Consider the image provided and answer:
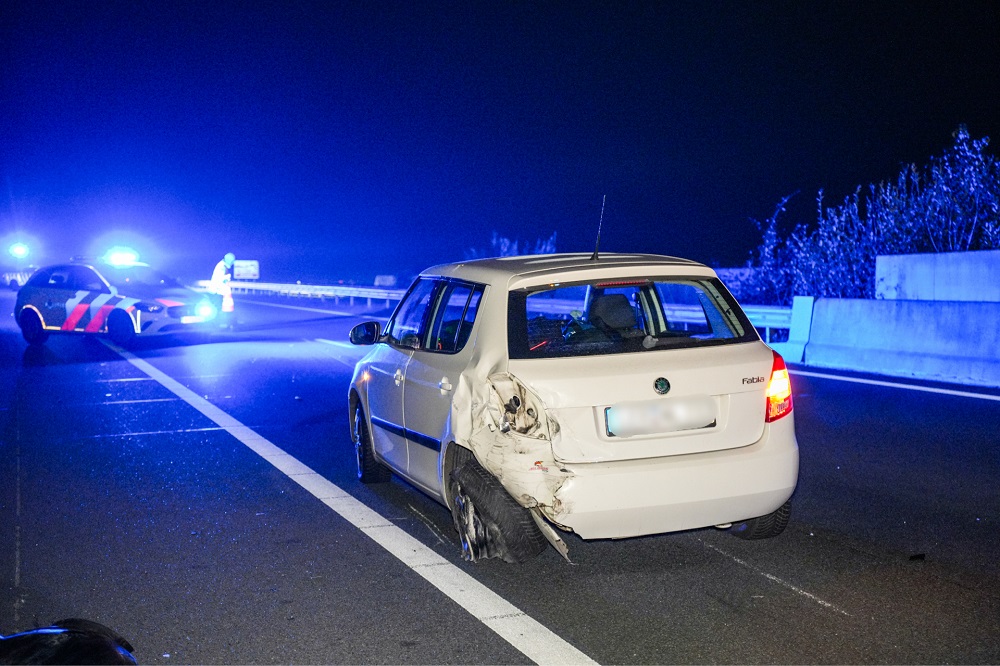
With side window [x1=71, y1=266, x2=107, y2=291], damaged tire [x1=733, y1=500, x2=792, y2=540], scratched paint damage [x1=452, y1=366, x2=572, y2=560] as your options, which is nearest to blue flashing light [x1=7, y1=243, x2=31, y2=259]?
side window [x1=71, y1=266, x2=107, y2=291]

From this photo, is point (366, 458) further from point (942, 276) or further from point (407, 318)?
point (942, 276)

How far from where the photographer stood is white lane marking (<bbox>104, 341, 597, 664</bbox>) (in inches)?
167

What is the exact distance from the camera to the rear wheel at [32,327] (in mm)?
19391

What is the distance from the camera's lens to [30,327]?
19531 mm

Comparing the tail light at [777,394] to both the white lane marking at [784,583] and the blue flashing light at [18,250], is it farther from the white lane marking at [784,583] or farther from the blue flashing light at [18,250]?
the blue flashing light at [18,250]

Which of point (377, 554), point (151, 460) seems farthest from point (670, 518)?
point (151, 460)

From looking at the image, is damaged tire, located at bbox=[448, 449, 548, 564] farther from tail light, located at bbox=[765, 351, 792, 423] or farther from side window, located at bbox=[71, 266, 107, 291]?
side window, located at bbox=[71, 266, 107, 291]

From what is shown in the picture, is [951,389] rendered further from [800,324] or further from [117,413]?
[117,413]

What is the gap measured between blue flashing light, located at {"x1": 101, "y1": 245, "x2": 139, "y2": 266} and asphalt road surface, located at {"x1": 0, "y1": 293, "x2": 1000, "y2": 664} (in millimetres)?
11295

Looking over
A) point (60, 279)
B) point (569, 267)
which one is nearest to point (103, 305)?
point (60, 279)

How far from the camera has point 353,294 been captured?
38.0 meters

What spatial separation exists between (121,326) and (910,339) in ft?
44.5

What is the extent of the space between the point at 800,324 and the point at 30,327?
45.7ft

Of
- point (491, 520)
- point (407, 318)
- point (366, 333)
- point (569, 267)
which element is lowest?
point (491, 520)
